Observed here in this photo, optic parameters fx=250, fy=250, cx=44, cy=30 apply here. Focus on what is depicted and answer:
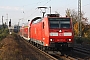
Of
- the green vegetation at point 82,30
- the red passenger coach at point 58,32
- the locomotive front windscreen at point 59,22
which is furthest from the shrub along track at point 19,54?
the green vegetation at point 82,30

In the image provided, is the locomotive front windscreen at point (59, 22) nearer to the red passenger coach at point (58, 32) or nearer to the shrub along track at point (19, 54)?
the red passenger coach at point (58, 32)

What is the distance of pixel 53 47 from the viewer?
1917cm

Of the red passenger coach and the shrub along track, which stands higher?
the red passenger coach

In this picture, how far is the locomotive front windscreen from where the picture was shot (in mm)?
19797

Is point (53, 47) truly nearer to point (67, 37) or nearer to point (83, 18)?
point (67, 37)

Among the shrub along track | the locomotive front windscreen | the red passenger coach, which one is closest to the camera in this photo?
the shrub along track

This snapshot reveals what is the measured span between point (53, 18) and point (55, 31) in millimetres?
1273

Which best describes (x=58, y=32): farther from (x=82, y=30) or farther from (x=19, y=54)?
(x=82, y=30)

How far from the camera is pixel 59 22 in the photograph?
19.9 m

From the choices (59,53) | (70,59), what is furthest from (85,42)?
(70,59)

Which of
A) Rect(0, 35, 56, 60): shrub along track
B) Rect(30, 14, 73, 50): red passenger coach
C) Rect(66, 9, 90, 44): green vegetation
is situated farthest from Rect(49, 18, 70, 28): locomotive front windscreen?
Rect(66, 9, 90, 44): green vegetation

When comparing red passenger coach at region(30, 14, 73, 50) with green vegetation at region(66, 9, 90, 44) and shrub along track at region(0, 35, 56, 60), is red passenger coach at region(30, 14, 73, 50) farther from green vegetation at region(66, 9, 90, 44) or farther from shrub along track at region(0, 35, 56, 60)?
green vegetation at region(66, 9, 90, 44)

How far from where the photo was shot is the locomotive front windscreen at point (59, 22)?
19797 mm

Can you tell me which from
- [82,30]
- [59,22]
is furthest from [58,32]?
[82,30]
